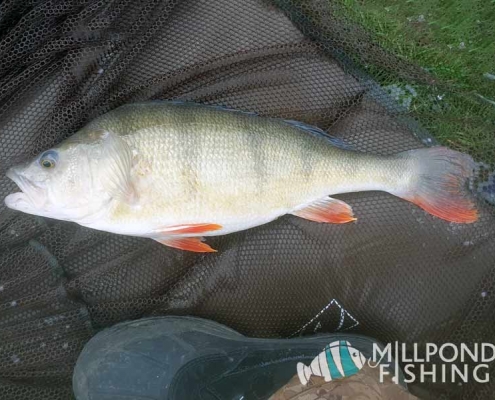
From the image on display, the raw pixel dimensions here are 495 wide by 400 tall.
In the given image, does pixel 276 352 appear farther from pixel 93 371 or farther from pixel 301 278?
pixel 93 371

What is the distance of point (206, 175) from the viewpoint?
6.81ft

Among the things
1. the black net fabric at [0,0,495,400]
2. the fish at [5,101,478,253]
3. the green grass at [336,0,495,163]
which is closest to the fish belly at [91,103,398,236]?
the fish at [5,101,478,253]

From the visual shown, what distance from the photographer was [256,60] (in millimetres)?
2400

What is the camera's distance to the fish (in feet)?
6.64

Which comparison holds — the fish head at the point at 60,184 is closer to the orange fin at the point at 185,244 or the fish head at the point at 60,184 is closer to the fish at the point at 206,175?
the fish at the point at 206,175

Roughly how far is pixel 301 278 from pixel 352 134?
0.74 m

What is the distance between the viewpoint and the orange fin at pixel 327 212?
225cm

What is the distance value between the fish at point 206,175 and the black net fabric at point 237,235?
209 mm

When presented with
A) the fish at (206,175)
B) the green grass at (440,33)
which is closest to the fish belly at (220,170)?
the fish at (206,175)

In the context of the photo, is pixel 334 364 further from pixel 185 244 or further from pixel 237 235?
pixel 185 244

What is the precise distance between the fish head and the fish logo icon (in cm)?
121

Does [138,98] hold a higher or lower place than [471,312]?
higher

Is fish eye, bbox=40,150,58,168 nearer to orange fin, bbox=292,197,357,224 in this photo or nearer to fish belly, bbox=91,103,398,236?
fish belly, bbox=91,103,398,236

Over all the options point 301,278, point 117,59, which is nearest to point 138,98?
point 117,59
